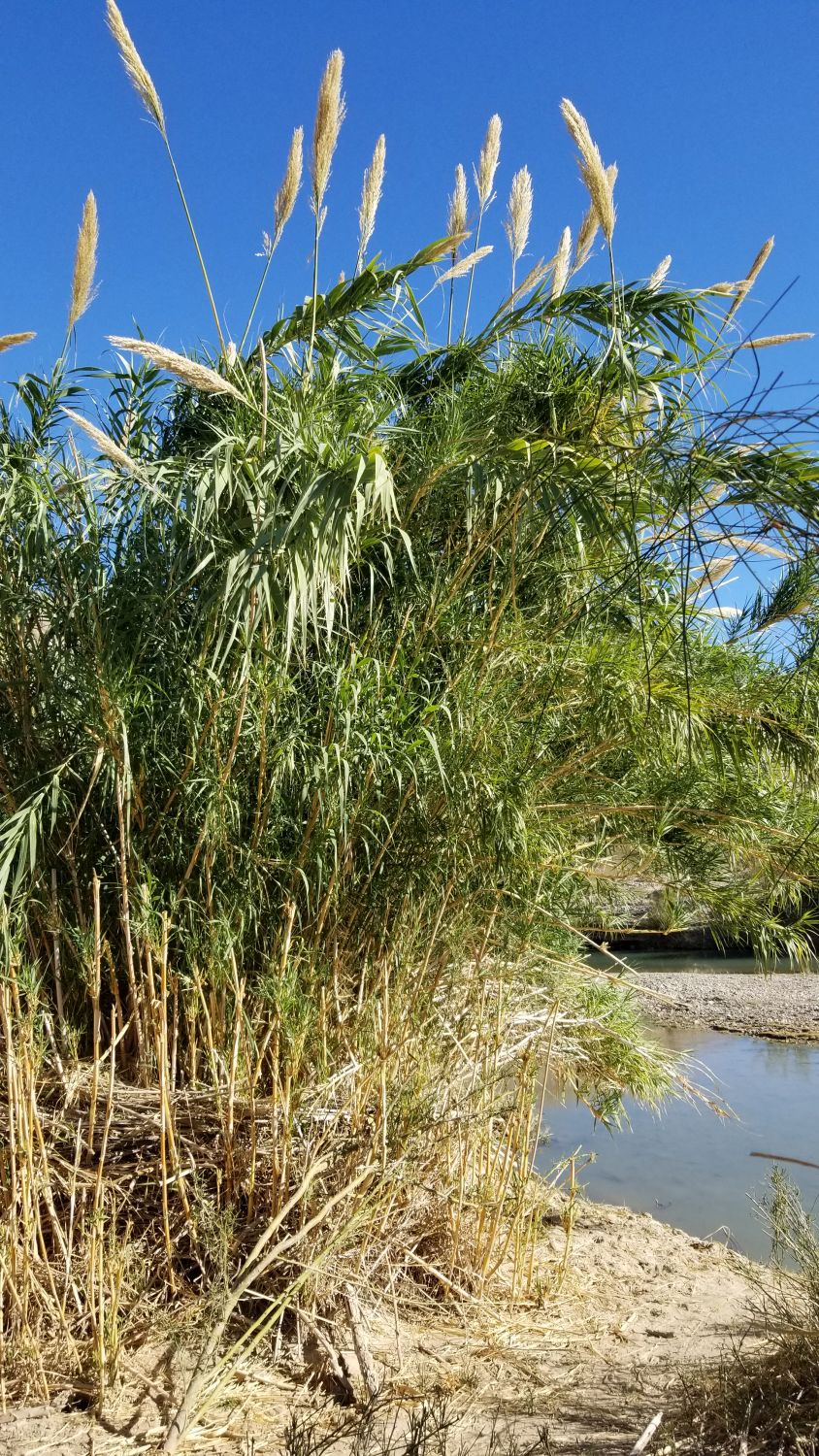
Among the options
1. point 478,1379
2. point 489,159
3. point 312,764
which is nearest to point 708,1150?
point 478,1379

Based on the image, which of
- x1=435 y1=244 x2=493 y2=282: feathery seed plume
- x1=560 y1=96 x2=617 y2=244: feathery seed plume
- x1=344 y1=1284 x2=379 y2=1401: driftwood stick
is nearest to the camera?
x1=560 y1=96 x2=617 y2=244: feathery seed plume

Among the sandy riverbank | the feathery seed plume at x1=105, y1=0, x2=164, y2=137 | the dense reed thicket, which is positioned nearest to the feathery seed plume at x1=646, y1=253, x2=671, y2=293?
the dense reed thicket

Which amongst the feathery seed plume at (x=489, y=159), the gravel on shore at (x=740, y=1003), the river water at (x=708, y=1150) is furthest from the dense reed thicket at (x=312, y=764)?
the gravel on shore at (x=740, y=1003)

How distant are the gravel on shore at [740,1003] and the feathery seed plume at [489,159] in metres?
8.19

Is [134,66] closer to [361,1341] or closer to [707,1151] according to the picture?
[361,1341]

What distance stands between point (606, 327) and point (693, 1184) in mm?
5133

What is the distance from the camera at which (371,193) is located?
328 cm

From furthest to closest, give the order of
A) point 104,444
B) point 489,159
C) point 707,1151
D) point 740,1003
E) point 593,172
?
point 740,1003 < point 707,1151 < point 489,159 < point 104,444 < point 593,172

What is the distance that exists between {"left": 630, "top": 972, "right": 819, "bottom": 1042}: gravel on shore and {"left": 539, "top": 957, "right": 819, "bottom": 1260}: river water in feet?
6.71

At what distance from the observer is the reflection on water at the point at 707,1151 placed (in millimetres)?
5828

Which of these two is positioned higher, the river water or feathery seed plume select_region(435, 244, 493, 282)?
feathery seed plume select_region(435, 244, 493, 282)

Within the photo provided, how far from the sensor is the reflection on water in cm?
583

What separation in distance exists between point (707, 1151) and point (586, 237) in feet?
19.0

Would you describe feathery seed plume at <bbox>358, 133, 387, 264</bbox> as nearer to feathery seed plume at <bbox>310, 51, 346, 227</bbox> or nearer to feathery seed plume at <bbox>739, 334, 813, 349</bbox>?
feathery seed plume at <bbox>310, 51, 346, 227</bbox>
